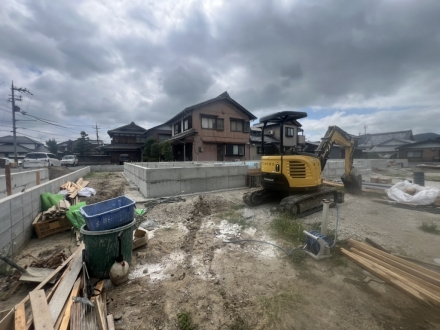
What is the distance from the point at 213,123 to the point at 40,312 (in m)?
18.3

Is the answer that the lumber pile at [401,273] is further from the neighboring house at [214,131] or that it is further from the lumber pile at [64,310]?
the neighboring house at [214,131]

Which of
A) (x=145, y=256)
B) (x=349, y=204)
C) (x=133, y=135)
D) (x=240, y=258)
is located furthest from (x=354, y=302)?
(x=133, y=135)

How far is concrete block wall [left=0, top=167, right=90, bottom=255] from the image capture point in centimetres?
327

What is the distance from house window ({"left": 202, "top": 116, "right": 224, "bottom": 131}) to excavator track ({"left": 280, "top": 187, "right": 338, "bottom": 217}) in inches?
568

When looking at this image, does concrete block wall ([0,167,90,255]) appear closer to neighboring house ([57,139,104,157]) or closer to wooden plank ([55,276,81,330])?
wooden plank ([55,276,81,330])

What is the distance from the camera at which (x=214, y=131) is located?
19.2 m

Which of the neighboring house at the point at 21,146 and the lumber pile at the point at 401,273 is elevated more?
the neighboring house at the point at 21,146

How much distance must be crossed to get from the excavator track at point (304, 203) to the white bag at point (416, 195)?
2600 millimetres

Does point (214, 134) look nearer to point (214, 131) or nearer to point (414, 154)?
point (214, 131)

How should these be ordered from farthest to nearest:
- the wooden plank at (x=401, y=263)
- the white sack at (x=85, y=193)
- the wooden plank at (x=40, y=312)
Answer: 1. the white sack at (x=85, y=193)
2. the wooden plank at (x=401, y=263)
3. the wooden plank at (x=40, y=312)

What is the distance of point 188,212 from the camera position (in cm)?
578

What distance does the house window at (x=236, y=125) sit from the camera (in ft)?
67.0

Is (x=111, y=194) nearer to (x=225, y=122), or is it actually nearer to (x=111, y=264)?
(x=111, y=264)

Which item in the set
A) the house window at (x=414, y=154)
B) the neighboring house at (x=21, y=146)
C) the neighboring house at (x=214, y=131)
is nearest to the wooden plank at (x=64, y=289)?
the neighboring house at (x=214, y=131)
